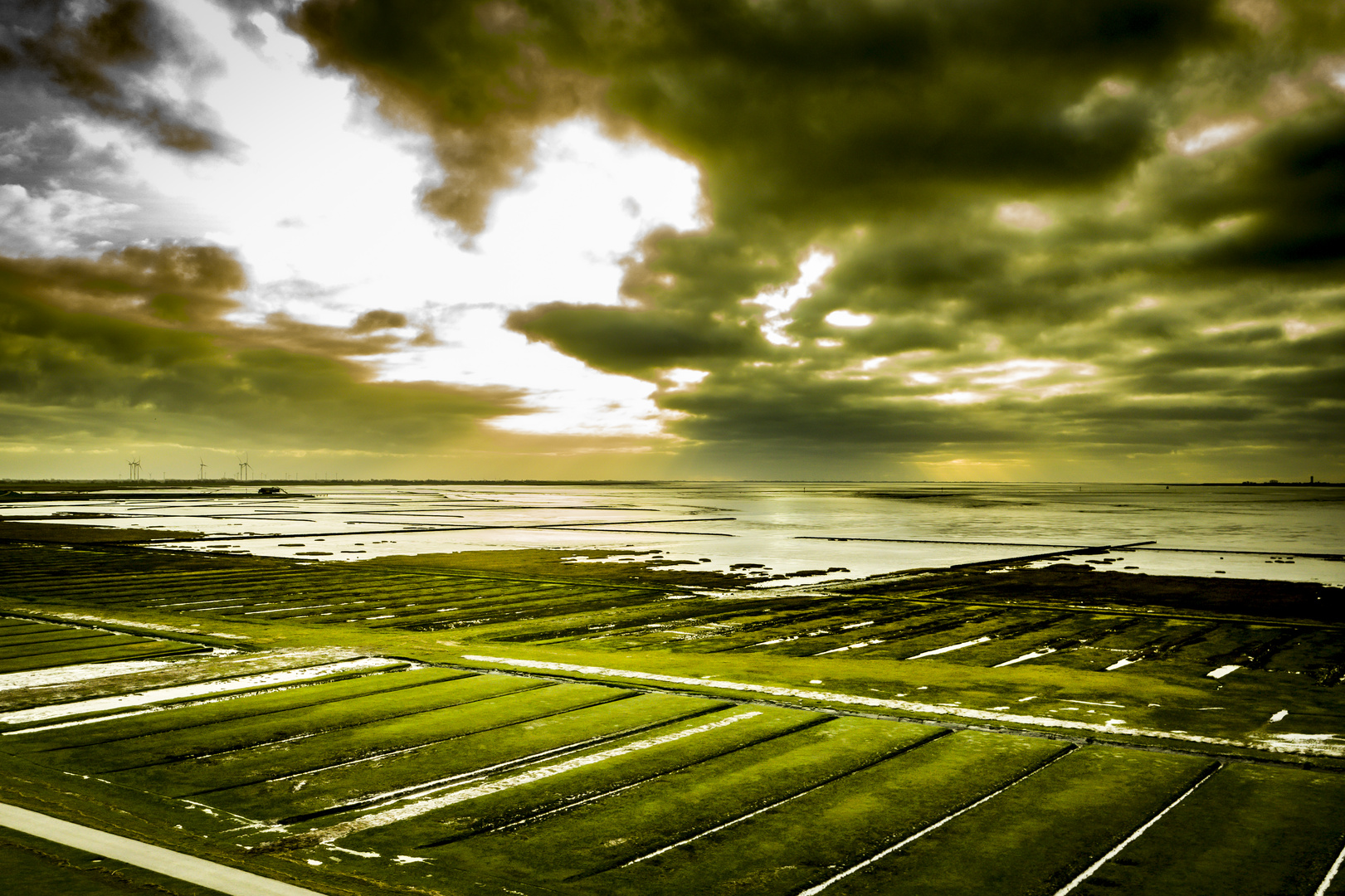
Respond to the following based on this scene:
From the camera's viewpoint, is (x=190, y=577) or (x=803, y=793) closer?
(x=803, y=793)

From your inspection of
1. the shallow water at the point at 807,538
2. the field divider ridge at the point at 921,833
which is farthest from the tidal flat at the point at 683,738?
the shallow water at the point at 807,538

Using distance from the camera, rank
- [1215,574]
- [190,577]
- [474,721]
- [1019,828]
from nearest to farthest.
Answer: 1. [1019,828]
2. [474,721]
3. [190,577]
4. [1215,574]

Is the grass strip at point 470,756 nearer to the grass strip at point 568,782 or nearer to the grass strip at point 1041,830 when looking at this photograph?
the grass strip at point 568,782

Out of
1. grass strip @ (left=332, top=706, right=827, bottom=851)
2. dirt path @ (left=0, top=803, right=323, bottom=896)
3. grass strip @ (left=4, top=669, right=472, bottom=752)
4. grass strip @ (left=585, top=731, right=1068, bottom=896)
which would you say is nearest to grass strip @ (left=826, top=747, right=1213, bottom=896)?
grass strip @ (left=585, top=731, right=1068, bottom=896)

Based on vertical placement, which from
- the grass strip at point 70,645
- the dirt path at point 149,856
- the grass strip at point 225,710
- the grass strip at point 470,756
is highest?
the dirt path at point 149,856

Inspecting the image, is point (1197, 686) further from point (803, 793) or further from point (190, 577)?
point (190, 577)

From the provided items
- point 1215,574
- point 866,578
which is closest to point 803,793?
point 866,578

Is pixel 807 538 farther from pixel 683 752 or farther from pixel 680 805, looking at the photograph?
pixel 680 805
